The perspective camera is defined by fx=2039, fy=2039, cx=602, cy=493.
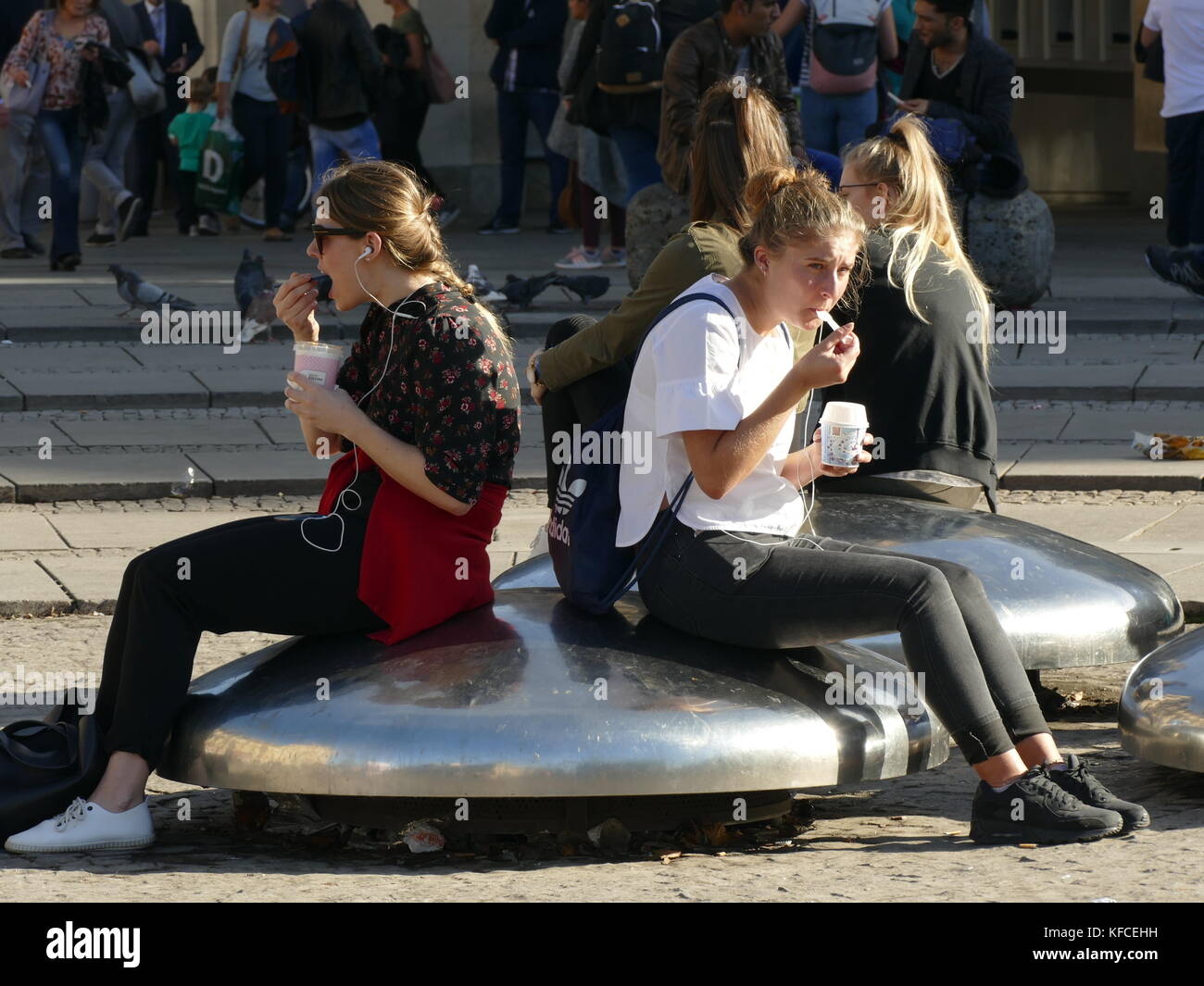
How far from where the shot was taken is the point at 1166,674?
4.61 meters

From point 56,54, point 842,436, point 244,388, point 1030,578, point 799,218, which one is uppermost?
point 56,54

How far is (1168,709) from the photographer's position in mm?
4508

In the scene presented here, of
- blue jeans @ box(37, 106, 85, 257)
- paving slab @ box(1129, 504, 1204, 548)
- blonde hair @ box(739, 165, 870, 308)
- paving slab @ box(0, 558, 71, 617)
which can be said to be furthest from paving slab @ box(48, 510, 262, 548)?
blue jeans @ box(37, 106, 85, 257)

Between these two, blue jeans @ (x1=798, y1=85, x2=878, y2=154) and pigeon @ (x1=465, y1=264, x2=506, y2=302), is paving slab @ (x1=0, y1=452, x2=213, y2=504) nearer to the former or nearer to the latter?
pigeon @ (x1=465, y1=264, x2=506, y2=302)

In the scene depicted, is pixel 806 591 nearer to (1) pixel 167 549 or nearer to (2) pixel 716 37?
(1) pixel 167 549

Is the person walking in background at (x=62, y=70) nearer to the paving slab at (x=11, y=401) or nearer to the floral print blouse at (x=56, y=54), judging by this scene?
the floral print blouse at (x=56, y=54)

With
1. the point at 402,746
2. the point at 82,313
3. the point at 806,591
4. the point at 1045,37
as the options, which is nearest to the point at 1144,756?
the point at 806,591

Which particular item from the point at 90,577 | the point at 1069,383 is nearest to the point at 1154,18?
the point at 1069,383

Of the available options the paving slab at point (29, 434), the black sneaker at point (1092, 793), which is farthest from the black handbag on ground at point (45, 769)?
the paving slab at point (29, 434)

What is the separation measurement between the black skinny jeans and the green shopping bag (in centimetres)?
1244

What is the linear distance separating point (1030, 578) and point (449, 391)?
5.96ft

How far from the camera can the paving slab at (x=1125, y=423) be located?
9.23 meters

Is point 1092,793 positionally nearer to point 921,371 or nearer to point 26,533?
point 921,371

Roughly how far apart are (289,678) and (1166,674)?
1.96 m
